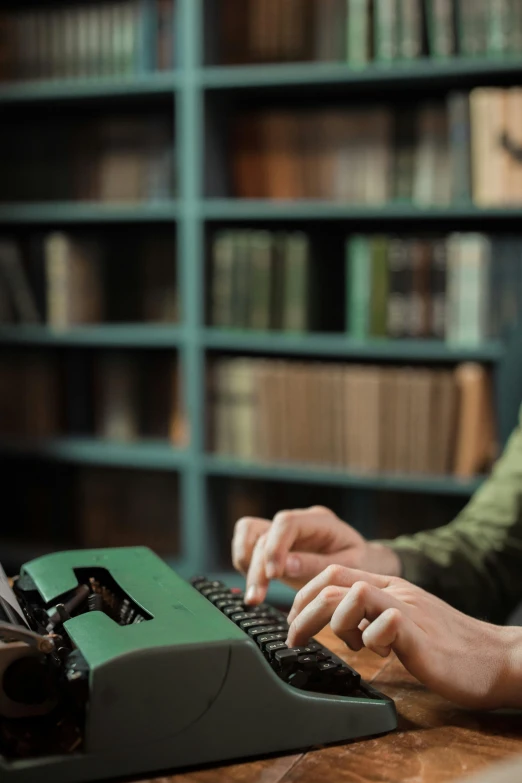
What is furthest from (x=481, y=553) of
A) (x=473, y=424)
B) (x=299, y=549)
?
(x=473, y=424)

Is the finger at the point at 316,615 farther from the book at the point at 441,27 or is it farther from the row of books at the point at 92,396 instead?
the row of books at the point at 92,396

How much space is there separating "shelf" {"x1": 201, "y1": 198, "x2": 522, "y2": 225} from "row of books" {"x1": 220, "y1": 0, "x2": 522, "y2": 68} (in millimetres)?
378

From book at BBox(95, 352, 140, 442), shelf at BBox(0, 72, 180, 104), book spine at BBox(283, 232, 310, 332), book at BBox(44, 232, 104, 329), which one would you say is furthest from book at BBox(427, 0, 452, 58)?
book at BBox(95, 352, 140, 442)

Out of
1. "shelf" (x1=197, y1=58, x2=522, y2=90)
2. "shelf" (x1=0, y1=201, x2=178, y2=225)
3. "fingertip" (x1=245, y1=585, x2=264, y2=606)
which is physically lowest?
"fingertip" (x1=245, y1=585, x2=264, y2=606)

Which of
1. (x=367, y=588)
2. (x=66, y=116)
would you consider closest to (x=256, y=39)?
(x=66, y=116)

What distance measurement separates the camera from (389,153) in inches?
102

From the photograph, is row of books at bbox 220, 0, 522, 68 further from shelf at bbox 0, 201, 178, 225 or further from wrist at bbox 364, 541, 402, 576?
wrist at bbox 364, 541, 402, 576

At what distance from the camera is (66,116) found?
3.06 metres

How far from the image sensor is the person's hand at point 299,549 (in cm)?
108

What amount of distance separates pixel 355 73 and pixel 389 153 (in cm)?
24

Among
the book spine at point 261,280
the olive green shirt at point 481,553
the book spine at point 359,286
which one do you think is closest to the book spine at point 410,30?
the book spine at point 359,286

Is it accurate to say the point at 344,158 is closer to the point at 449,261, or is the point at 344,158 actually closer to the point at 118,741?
the point at 449,261

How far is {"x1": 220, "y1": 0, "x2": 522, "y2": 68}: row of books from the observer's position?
Answer: 93.8 inches

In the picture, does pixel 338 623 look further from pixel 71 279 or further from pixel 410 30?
pixel 71 279
